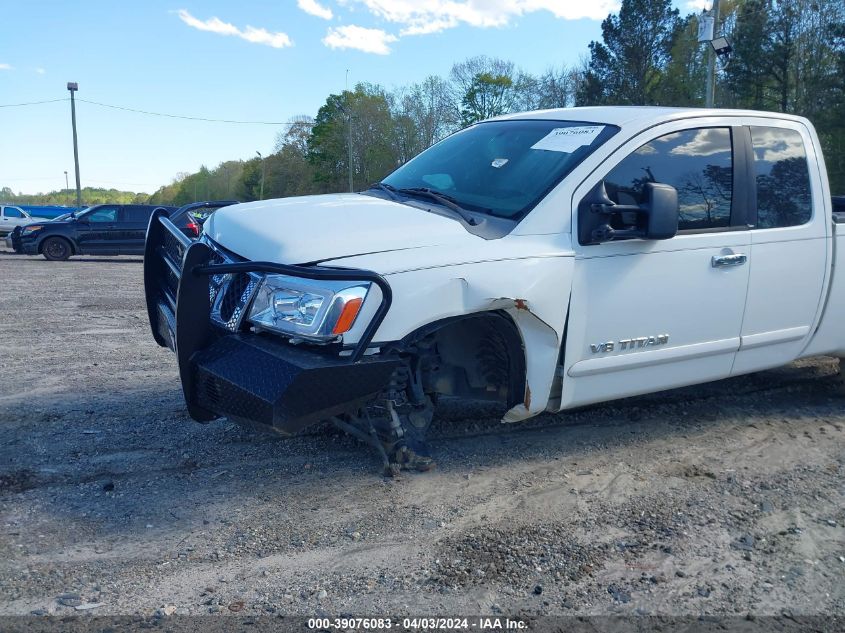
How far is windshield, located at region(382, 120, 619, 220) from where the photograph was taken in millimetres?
A: 3908

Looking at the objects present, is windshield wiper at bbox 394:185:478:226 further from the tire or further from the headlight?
the tire

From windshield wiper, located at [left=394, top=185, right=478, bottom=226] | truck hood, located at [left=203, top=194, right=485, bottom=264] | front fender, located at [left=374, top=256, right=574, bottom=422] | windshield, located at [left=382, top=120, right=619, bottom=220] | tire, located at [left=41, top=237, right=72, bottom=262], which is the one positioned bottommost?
tire, located at [left=41, top=237, right=72, bottom=262]

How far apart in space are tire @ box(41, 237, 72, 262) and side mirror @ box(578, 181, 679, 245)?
19241 mm

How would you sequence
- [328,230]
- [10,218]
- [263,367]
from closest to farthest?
1. [263,367]
2. [328,230]
3. [10,218]

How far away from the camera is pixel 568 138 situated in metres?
4.14

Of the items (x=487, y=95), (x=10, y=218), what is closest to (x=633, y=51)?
(x=487, y=95)

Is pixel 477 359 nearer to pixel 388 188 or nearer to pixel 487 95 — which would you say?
pixel 388 188

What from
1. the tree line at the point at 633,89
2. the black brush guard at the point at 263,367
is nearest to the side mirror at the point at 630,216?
the black brush guard at the point at 263,367

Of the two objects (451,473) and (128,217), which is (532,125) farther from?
(128,217)

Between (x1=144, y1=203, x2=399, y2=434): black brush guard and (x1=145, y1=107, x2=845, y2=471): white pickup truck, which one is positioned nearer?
(x1=144, y1=203, x2=399, y2=434): black brush guard

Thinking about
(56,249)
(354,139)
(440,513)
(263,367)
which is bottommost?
(56,249)

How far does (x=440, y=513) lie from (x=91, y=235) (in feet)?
62.6

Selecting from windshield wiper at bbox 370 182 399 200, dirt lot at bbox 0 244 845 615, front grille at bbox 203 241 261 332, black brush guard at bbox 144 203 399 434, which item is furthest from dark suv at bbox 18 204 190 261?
black brush guard at bbox 144 203 399 434

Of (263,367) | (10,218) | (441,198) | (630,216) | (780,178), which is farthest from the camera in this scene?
(10,218)
